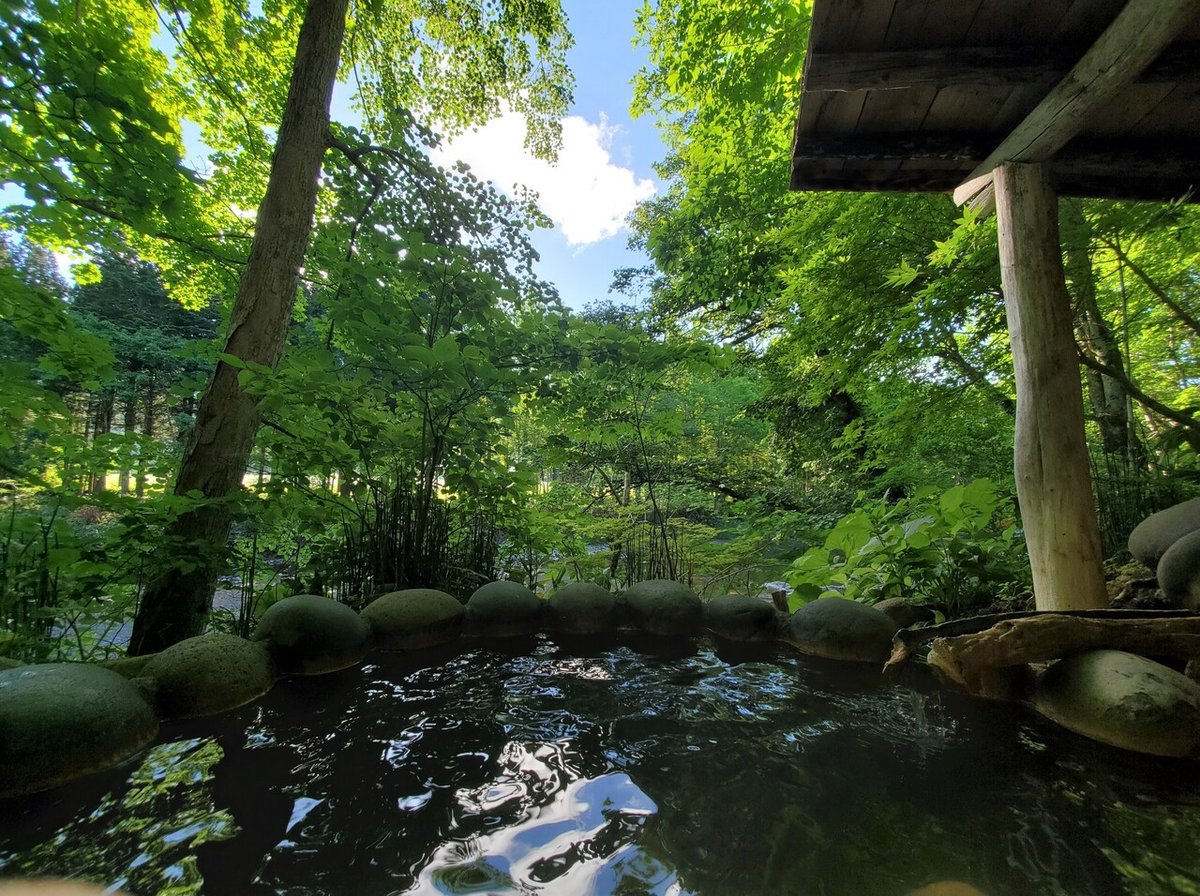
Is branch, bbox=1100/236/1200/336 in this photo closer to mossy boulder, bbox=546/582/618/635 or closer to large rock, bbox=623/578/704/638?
large rock, bbox=623/578/704/638

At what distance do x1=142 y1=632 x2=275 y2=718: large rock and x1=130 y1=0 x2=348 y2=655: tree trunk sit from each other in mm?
397

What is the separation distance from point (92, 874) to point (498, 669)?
1.47m

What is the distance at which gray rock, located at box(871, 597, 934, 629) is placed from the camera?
8.85ft

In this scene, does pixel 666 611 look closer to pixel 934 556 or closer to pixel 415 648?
pixel 415 648

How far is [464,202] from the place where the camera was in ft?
13.6

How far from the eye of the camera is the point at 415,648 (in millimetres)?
2578

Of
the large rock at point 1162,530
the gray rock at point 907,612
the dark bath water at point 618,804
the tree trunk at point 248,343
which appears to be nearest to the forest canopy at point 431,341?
the tree trunk at point 248,343

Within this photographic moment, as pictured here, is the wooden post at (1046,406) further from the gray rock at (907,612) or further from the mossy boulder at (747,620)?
the mossy boulder at (747,620)

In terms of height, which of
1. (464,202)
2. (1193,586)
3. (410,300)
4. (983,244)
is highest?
(464,202)

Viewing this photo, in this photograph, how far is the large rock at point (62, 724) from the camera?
126 centimetres

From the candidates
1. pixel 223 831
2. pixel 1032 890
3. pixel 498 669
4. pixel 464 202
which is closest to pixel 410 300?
pixel 464 202

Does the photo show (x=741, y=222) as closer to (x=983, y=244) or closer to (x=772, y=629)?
(x=983, y=244)

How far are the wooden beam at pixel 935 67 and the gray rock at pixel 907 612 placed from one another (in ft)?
8.52

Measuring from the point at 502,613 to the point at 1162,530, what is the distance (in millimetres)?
3446
